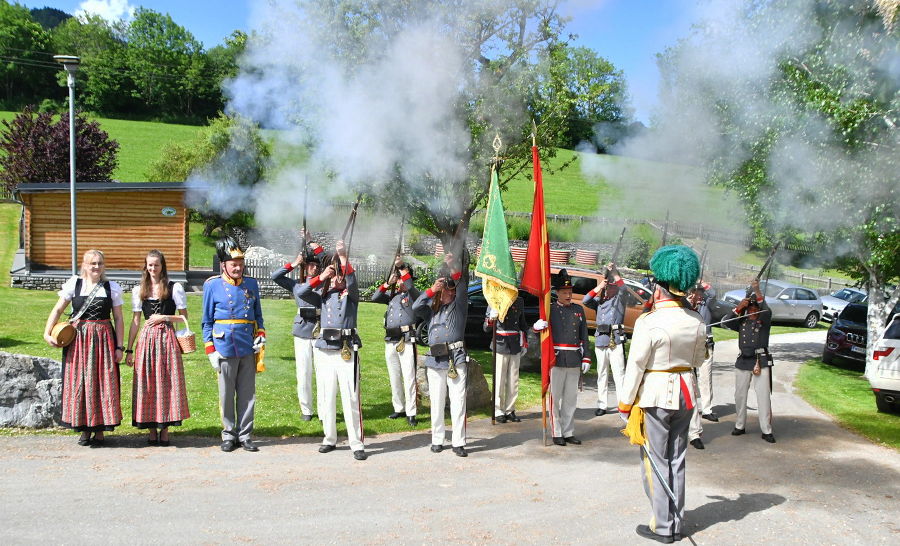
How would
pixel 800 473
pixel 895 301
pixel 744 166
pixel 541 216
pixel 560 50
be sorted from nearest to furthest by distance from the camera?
1. pixel 800 473
2. pixel 541 216
3. pixel 560 50
4. pixel 744 166
5. pixel 895 301

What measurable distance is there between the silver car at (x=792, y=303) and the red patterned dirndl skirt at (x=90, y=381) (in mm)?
21725

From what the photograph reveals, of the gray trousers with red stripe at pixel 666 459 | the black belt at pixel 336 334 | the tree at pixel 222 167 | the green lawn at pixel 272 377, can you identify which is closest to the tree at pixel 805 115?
the green lawn at pixel 272 377

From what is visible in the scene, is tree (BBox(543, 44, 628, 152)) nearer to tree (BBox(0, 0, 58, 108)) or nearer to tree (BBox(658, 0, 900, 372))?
tree (BBox(658, 0, 900, 372))

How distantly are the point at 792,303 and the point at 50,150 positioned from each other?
29.1 m


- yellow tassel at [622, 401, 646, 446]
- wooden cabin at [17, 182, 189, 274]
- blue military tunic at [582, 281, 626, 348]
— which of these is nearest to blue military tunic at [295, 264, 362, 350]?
yellow tassel at [622, 401, 646, 446]

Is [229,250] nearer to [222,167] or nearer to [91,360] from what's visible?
[91,360]

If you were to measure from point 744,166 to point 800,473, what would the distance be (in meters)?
8.02

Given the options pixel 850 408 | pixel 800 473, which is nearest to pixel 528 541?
pixel 800 473

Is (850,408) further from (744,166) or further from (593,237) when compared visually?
(593,237)

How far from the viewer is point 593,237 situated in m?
28.9

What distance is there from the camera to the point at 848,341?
1644 centimetres

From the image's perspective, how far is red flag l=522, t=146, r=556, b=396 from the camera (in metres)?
8.12

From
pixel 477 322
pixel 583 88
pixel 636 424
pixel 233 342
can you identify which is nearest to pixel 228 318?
pixel 233 342

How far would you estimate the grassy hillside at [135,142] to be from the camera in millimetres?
42281
